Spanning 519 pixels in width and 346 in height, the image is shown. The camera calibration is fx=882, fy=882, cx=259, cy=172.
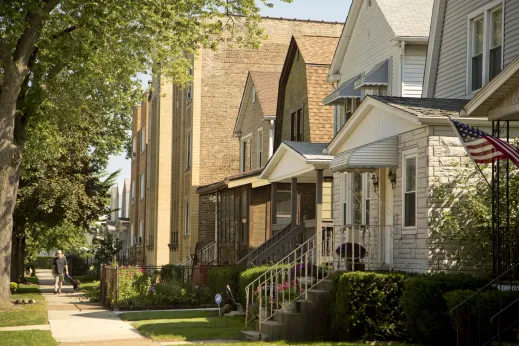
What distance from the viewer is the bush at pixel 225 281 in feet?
79.7

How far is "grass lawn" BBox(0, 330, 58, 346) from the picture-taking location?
54.0ft

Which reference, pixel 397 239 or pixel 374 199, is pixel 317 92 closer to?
pixel 374 199

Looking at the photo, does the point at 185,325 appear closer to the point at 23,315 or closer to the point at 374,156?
the point at 23,315

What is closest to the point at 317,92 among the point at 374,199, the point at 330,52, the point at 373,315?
the point at 330,52

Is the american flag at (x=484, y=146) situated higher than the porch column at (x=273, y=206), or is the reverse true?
the american flag at (x=484, y=146)

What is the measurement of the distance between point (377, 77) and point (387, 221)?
5431 millimetres

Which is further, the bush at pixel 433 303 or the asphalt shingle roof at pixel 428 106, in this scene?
the asphalt shingle roof at pixel 428 106

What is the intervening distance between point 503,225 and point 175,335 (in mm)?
6689

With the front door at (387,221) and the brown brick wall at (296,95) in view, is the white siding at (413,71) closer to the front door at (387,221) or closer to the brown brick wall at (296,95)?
the front door at (387,221)

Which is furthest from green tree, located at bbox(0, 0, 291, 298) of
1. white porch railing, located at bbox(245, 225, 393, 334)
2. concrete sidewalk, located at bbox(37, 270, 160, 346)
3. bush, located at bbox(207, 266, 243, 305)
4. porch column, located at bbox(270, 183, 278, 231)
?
white porch railing, located at bbox(245, 225, 393, 334)

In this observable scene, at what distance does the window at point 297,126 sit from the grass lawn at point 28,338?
43.2 ft

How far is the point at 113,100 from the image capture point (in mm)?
29516

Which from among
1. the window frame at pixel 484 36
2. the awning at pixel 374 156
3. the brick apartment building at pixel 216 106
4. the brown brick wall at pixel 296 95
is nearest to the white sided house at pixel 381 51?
the brown brick wall at pixel 296 95

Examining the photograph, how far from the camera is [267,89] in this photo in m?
35.6
